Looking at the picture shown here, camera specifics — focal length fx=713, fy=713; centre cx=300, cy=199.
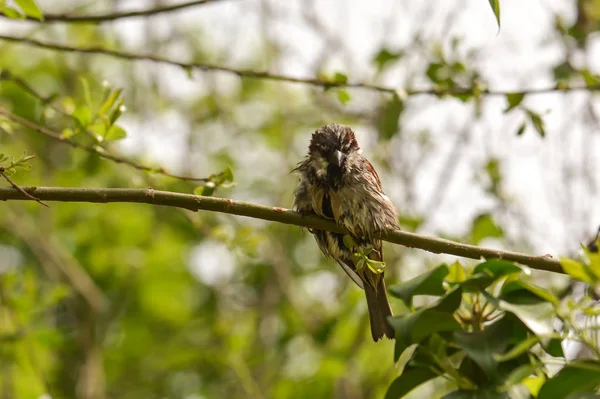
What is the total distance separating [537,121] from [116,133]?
1.94m

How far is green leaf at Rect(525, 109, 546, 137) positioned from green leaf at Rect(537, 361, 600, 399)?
5.95 ft

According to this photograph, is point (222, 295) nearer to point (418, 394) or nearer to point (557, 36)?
point (418, 394)

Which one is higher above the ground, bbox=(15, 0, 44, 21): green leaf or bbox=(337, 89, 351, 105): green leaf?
bbox=(15, 0, 44, 21): green leaf

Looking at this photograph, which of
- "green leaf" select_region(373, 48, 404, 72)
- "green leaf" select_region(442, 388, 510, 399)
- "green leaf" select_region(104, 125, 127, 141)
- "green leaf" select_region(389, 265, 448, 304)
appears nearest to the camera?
"green leaf" select_region(442, 388, 510, 399)

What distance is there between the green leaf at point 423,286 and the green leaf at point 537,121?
4.92 feet

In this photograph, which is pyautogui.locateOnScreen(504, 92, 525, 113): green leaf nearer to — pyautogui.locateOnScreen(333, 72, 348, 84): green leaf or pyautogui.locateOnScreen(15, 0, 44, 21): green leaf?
pyautogui.locateOnScreen(333, 72, 348, 84): green leaf

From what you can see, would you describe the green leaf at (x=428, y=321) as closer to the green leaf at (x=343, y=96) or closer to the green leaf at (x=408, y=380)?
the green leaf at (x=408, y=380)

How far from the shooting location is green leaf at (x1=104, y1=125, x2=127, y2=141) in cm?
299

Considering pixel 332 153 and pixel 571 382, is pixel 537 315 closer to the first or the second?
pixel 571 382

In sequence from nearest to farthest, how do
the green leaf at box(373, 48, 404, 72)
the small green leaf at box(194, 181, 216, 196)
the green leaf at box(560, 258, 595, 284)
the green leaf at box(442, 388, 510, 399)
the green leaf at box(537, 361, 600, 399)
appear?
1. the green leaf at box(560, 258, 595, 284)
2. the green leaf at box(537, 361, 600, 399)
3. the green leaf at box(442, 388, 510, 399)
4. the small green leaf at box(194, 181, 216, 196)
5. the green leaf at box(373, 48, 404, 72)

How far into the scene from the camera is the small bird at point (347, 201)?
358cm

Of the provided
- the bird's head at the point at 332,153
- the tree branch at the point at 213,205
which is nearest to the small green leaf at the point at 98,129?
the tree branch at the point at 213,205

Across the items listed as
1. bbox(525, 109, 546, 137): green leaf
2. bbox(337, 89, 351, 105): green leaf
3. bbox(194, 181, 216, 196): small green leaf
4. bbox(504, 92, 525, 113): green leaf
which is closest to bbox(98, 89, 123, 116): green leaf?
bbox(194, 181, 216, 196): small green leaf

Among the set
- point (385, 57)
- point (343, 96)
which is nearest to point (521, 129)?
point (343, 96)
